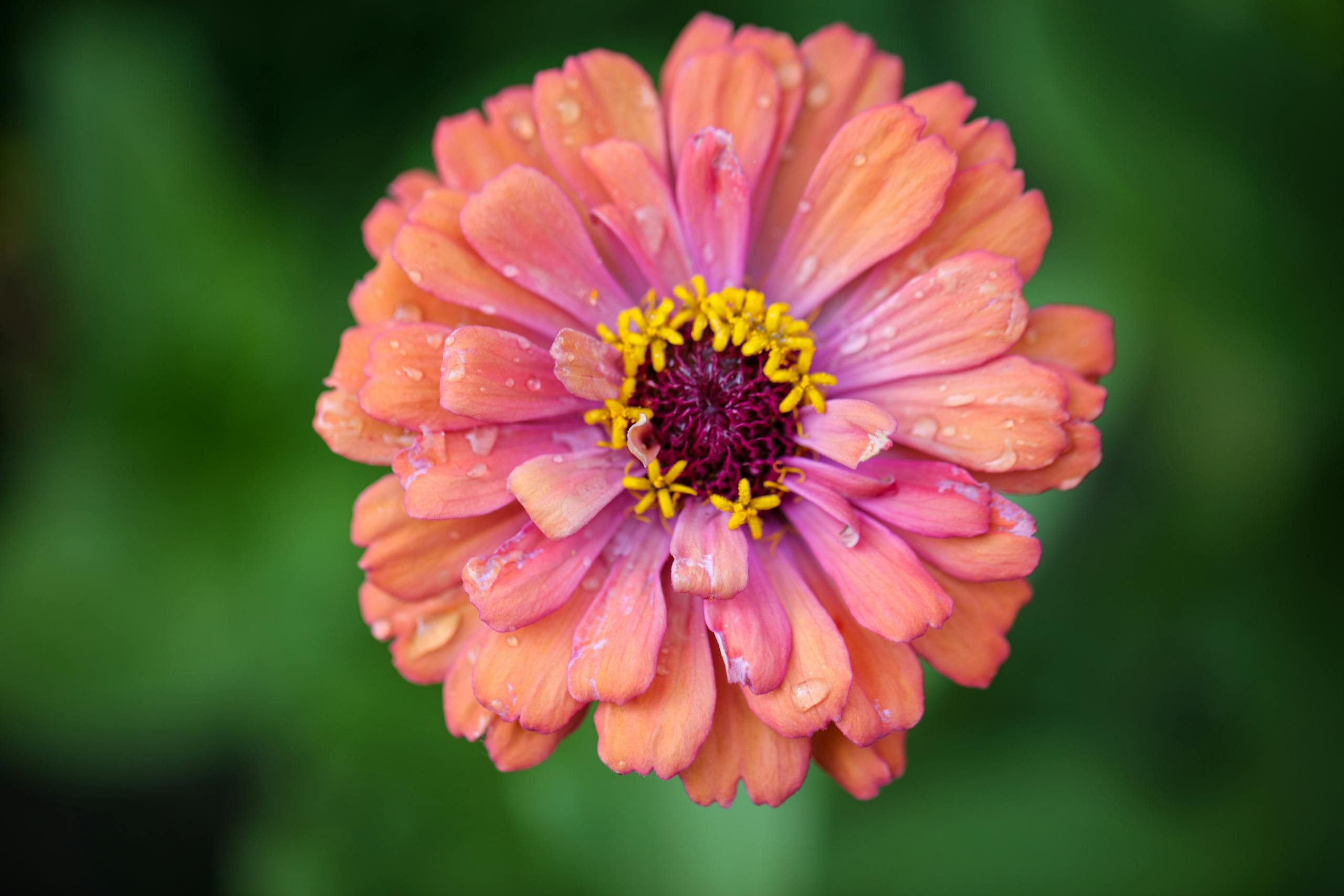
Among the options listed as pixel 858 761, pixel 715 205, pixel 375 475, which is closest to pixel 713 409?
pixel 715 205

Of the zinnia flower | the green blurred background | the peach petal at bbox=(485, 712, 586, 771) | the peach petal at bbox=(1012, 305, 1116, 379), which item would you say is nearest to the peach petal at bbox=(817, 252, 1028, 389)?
the zinnia flower

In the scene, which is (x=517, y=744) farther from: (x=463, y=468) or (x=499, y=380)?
(x=499, y=380)

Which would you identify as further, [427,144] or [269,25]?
[269,25]

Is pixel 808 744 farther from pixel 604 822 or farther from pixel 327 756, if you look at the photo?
pixel 327 756

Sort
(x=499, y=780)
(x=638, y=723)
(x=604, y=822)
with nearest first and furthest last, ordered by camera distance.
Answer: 1. (x=638, y=723)
2. (x=604, y=822)
3. (x=499, y=780)

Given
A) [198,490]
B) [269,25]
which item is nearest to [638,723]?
[198,490]

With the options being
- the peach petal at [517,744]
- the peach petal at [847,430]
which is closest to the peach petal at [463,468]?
the peach petal at [517,744]

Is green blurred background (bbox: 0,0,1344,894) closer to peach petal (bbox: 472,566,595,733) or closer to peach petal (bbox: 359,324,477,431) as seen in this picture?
peach petal (bbox: 472,566,595,733)
